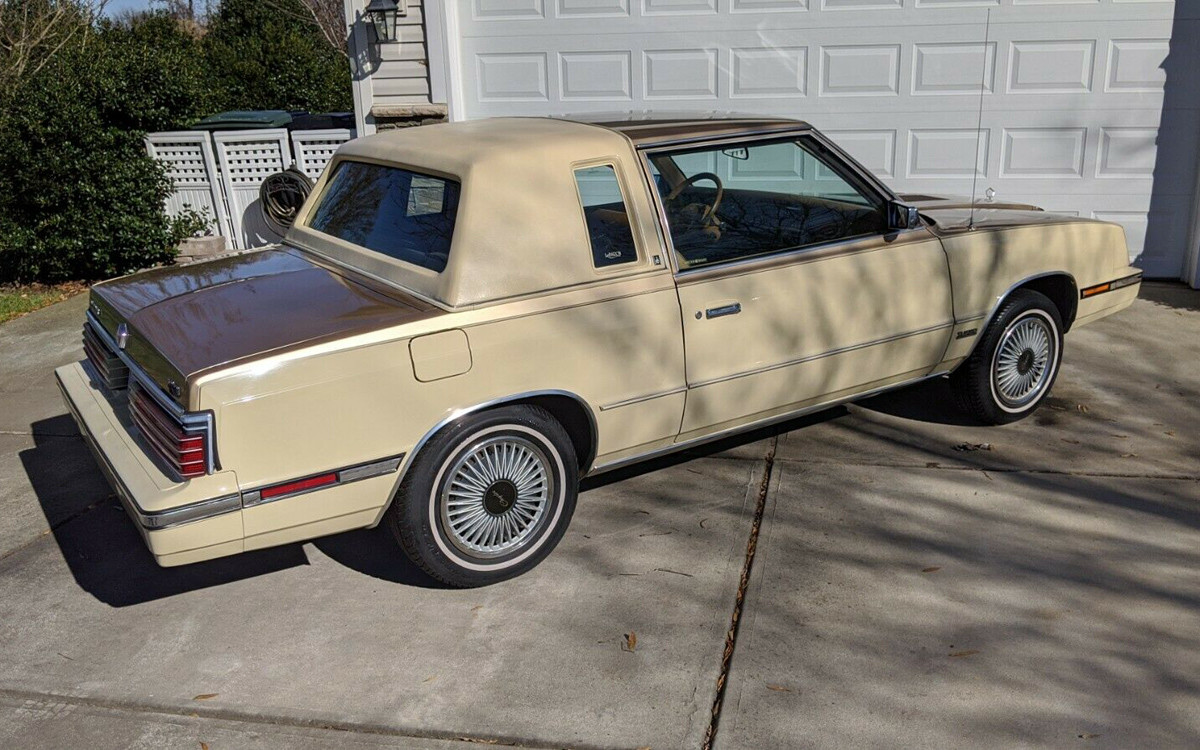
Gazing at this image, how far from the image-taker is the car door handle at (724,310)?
428 cm

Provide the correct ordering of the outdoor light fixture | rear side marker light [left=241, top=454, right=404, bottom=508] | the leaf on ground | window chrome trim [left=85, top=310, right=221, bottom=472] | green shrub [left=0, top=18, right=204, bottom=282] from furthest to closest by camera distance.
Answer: green shrub [left=0, top=18, right=204, bottom=282]
the outdoor light fixture
the leaf on ground
rear side marker light [left=241, top=454, right=404, bottom=508]
window chrome trim [left=85, top=310, right=221, bottom=472]

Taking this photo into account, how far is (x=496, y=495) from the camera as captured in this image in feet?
13.0

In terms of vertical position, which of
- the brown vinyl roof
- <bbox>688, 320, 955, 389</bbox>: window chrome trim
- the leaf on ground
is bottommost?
the leaf on ground

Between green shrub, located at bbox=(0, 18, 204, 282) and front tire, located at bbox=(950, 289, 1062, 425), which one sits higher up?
green shrub, located at bbox=(0, 18, 204, 282)

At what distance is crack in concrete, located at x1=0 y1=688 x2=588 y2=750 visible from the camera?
3.20 metres

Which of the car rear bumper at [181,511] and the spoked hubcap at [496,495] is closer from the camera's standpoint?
the car rear bumper at [181,511]

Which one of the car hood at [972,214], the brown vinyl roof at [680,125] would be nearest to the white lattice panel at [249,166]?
the brown vinyl roof at [680,125]

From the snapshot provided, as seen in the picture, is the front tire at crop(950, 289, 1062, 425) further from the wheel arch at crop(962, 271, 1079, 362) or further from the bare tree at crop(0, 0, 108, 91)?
the bare tree at crop(0, 0, 108, 91)

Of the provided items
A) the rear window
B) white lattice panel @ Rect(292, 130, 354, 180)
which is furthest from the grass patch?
the rear window

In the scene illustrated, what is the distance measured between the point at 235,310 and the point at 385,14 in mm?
5304

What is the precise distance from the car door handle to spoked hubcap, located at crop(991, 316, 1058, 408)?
1665 millimetres

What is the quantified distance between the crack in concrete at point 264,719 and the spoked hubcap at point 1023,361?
319cm

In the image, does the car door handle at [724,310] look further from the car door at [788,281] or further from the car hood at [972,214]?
the car hood at [972,214]

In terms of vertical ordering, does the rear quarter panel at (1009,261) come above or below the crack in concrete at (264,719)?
above
